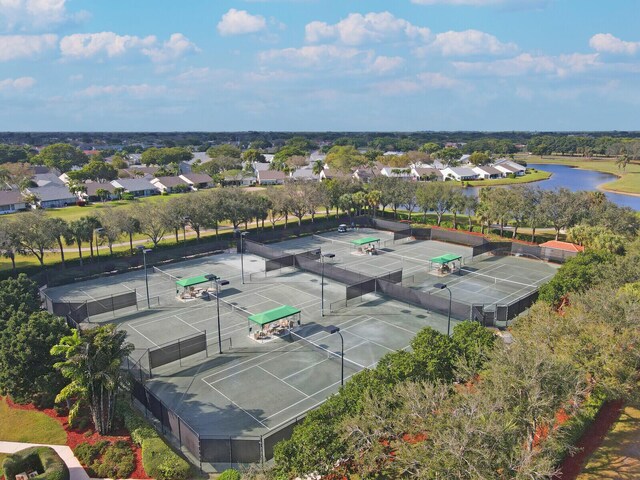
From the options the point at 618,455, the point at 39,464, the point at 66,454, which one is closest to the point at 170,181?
the point at 66,454

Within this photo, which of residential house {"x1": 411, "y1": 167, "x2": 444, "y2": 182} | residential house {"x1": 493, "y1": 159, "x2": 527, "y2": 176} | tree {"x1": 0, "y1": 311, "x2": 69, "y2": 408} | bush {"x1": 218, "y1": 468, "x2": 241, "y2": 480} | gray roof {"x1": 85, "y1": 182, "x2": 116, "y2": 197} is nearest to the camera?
bush {"x1": 218, "y1": 468, "x2": 241, "y2": 480}

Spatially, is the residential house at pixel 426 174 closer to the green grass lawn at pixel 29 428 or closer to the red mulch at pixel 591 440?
the red mulch at pixel 591 440

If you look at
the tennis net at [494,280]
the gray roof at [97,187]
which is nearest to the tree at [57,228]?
the tennis net at [494,280]

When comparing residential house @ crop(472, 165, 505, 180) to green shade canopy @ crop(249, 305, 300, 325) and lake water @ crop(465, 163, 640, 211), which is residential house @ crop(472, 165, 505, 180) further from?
green shade canopy @ crop(249, 305, 300, 325)

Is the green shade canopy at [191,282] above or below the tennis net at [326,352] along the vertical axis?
above

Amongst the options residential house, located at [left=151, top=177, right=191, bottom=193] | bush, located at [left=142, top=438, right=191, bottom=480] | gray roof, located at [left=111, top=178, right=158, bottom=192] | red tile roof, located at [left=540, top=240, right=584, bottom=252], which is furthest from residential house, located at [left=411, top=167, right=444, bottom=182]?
bush, located at [left=142, top=438, right=191, bottom=480]

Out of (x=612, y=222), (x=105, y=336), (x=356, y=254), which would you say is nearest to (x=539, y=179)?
(x=612, y=222)

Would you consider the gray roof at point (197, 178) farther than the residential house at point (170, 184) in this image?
Yes

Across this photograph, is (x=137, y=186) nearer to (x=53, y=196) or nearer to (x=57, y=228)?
(x=53, y=196)
